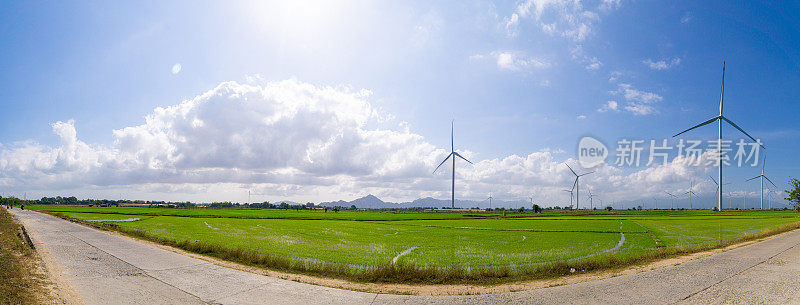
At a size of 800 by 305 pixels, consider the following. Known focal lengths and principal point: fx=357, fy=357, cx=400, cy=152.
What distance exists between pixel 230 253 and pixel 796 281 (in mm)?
24953

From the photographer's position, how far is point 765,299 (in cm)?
1075

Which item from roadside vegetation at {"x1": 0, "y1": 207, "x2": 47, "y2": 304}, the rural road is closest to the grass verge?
the rural road

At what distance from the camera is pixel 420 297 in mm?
12148

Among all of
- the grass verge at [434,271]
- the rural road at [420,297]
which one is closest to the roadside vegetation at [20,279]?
the rural road at [420,297]

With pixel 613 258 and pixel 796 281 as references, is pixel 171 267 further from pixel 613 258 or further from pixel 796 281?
pixel 796 281

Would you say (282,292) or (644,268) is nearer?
(282,292)

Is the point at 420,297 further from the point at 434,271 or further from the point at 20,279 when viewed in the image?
the point at 20,279

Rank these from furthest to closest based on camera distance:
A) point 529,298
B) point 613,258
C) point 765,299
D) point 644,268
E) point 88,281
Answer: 1. point 613,258
2. point 644,268
3. point 88,281
4. point 529,298
5. point 765,299

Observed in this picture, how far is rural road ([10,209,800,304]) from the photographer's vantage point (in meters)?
11.4

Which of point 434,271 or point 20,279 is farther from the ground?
point 434,271

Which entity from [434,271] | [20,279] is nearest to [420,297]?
[434,271]

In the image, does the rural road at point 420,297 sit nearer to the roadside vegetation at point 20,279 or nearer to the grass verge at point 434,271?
the roadside vegetation at point 20,279

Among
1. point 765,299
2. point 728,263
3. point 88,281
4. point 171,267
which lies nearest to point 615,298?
point 765,299

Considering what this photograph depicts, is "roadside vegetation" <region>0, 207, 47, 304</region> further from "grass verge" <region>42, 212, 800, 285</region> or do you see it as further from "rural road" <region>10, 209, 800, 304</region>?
"grass verge" <region>42, 212, 800, 285</region>
